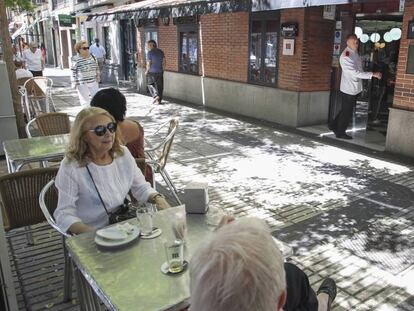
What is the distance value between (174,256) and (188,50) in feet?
36.7

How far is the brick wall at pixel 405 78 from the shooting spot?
244 inches

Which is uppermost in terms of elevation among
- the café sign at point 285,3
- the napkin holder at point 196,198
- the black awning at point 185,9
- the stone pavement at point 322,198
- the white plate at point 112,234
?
the black awning at point 185,9

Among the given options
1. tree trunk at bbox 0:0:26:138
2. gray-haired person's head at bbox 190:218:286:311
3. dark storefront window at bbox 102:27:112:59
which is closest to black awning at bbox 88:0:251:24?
tree trunk at bbox 0:0:26:138

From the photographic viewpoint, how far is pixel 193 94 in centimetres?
1227

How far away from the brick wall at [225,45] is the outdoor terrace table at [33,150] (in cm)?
630

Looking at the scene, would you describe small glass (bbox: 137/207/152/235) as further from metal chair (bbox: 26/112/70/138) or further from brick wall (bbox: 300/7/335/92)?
brick wall (bbox: 300/7/335/92)

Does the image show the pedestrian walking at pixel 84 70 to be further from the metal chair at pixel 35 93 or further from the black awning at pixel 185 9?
the black awning at pixel 185 9

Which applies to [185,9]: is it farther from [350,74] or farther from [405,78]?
[405,78]

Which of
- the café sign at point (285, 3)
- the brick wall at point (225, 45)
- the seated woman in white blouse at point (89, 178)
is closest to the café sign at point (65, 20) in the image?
the brick wall at point (225, 45)

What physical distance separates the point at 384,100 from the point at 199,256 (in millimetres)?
8509

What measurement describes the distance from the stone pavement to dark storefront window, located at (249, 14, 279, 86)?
4.96 ft

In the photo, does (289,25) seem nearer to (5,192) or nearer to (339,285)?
(339,285)

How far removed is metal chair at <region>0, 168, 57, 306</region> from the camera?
3.04 metres

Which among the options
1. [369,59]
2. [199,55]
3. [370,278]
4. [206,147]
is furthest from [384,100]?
[370,278]
